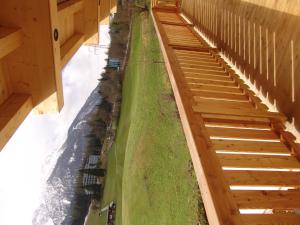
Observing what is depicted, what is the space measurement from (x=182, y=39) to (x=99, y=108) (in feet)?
34.9

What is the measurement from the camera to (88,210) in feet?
49.4

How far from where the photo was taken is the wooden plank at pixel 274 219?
2407 mm

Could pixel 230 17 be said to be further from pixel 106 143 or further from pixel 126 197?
pixel 106 143

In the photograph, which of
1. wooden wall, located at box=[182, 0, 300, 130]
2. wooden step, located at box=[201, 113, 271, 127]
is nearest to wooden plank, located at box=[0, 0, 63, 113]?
wooden step, located at box=[201, 113, 271, 127]

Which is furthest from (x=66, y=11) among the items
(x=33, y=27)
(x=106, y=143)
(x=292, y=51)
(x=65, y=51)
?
(x=106, y=143)

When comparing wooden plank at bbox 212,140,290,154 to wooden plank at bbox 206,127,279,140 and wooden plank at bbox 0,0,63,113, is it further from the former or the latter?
wooden plank at bbox 0,0,63,113

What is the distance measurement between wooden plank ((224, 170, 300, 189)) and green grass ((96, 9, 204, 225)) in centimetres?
178

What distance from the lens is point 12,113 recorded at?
1919mm

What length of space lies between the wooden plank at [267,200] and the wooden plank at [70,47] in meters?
2.17

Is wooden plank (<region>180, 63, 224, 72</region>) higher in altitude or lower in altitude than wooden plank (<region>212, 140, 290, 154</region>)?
higher

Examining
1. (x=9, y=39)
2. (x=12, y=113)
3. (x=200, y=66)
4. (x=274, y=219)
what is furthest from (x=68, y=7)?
→ (x=200, y=66)

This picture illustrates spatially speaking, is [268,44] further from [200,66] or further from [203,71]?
[200,66]

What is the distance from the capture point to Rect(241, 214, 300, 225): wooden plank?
2407mm

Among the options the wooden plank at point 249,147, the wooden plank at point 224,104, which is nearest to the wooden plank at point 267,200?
the wooden plank at point 249,147
